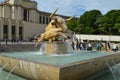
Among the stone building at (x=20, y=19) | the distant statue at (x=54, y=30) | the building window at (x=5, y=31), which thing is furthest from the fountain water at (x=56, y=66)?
the building window at (x=5, y=31)

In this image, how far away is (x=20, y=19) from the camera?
250 ft

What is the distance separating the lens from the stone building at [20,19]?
64.8 meters

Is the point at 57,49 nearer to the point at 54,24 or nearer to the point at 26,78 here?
the point at 54,24

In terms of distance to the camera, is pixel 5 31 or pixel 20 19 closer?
pixel 5 31

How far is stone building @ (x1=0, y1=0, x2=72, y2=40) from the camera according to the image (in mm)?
64750

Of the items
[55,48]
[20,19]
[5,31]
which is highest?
[20,19]

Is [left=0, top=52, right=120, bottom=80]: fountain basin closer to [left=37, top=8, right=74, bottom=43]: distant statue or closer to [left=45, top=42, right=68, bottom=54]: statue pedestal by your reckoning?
[left=45, top=42, right=68, bottom=54]: statue pedestal

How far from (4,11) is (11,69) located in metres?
63.3

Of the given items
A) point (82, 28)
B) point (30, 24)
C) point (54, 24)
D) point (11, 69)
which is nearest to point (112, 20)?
point (82, 28)

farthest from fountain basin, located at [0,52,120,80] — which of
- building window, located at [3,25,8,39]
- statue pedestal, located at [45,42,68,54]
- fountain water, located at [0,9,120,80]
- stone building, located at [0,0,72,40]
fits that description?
building window, located at [3,25,8,39]

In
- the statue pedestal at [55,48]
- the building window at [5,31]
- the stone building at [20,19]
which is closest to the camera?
the statue pedestal at [55,48]

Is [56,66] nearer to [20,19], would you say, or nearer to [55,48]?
[55,48]

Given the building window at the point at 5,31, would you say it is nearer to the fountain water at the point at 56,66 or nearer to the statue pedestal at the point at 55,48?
the statue pedestal at the point at 55,48

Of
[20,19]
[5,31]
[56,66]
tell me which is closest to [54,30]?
[56,66]
